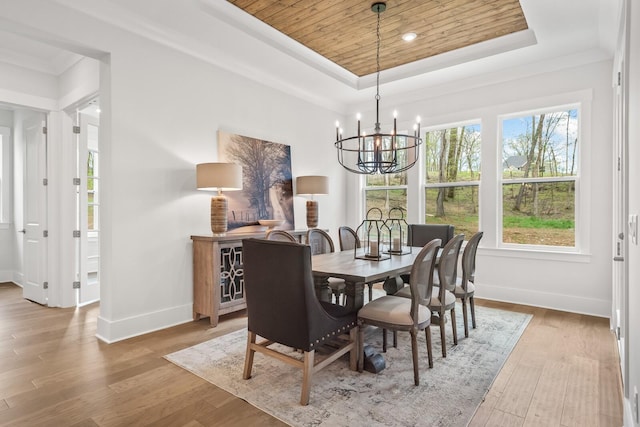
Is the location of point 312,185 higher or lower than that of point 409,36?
lower

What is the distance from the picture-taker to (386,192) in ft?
18.9

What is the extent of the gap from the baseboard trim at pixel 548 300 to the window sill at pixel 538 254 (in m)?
0.41

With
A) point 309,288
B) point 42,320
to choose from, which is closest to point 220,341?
point 309,288

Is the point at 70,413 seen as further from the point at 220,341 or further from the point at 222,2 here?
the point at 222,2

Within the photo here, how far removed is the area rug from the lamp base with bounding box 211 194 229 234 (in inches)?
42.7

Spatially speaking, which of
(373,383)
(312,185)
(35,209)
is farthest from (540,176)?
(35,209)

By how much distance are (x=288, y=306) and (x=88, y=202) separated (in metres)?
3.82

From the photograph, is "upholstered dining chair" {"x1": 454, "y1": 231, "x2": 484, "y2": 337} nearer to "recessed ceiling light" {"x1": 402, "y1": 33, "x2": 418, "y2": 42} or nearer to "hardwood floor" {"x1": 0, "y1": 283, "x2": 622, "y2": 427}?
"hardwood floor" {"x1": 0, "y1": 283, "x2": 622, "y2": 427}

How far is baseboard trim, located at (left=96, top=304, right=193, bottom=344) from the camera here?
315 cm

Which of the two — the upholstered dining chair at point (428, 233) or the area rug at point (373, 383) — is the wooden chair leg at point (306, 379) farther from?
the upholstered dining chair at point (428, 233)

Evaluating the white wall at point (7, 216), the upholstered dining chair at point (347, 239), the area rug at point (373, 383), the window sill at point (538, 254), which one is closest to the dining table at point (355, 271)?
the area rug at point (373, 383)

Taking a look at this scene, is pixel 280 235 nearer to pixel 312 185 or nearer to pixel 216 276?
pixel 216 276

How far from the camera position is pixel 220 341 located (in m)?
3.15

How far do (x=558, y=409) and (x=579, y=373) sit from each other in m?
0.64
